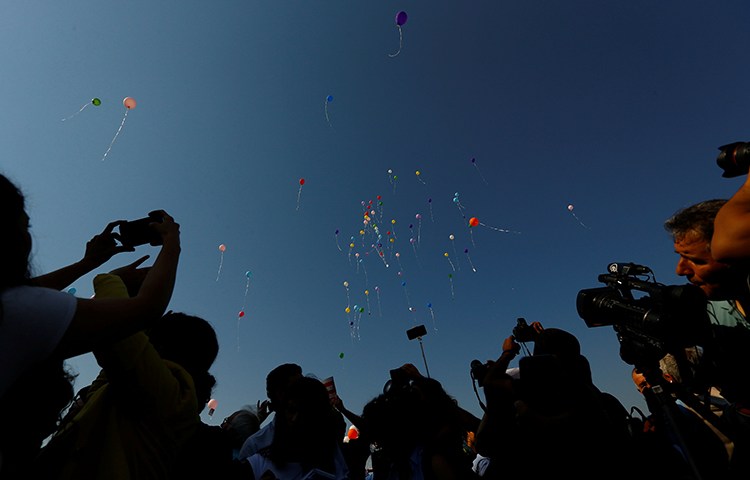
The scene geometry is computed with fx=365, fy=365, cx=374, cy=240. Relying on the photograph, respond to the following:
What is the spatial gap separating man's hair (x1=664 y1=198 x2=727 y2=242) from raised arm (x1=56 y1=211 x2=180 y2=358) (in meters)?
2.53

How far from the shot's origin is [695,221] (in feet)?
6.62

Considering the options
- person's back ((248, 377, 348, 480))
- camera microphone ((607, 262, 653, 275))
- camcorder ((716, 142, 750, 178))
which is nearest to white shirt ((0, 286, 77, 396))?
person's back ((248, 377, 348, 480))

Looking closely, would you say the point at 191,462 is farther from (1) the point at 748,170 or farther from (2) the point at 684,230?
(2) the point at 684,230

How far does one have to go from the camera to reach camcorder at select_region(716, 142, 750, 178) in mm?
1410

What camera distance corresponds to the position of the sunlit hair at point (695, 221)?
196 centimetres

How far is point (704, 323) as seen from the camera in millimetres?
1608

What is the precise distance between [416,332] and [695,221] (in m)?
3.97

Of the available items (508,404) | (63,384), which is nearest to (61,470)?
(63,384)

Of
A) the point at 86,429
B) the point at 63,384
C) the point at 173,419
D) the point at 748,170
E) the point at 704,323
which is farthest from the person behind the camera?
the point at 704,323

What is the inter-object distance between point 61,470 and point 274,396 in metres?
2.25

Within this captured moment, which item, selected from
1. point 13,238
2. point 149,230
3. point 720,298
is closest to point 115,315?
point 13,238

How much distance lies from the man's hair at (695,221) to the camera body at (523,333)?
1.18m

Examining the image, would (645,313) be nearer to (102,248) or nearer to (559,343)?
(559,343)

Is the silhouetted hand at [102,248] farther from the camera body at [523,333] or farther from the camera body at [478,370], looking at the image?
the camera body at [523,333]
